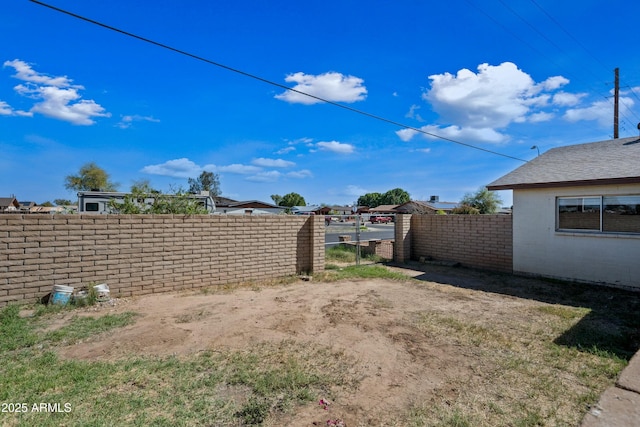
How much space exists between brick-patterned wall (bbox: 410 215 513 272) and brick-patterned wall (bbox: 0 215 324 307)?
450 centimetres

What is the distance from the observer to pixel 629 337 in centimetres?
461

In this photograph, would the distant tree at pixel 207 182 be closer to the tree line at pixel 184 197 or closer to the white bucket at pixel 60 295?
the tree line at pixel 184 197

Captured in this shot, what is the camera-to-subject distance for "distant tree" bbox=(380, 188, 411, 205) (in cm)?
9256

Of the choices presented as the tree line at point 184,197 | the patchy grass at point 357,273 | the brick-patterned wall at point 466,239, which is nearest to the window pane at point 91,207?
the tree line at point 184,197

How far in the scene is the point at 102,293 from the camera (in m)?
6.02

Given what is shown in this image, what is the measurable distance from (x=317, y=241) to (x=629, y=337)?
6.45 m

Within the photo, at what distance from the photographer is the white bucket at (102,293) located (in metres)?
5.97

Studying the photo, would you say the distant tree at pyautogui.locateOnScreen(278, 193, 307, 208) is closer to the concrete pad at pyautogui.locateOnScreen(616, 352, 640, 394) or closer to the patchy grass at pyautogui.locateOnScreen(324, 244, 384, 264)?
the patchy grass at pyautogui.locateOnScreen(324, 244, 384, 264)

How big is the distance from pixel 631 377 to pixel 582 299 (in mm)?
4158

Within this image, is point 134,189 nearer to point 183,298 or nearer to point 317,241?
point 183,298

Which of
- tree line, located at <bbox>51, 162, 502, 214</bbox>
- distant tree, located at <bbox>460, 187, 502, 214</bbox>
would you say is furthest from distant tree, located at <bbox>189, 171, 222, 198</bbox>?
distant tree, located at <bbox>460, 187, 502, 214</bbox>

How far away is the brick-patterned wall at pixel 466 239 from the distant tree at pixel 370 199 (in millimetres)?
87174

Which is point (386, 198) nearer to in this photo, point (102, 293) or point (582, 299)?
point (582, 299)

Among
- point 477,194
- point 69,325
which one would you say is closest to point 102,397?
point 69,325
